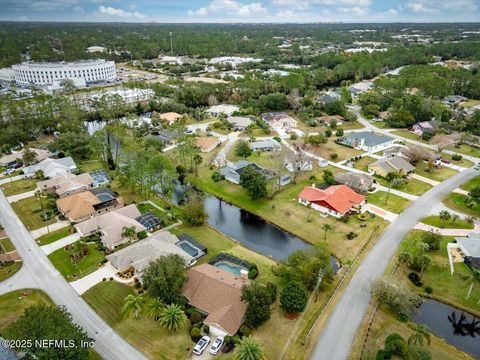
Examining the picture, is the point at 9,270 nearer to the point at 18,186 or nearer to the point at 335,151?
the point at 18,186

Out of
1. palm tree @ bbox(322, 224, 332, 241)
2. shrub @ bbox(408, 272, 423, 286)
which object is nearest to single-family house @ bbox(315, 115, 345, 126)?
palm tree @ bbox(322, 224, 332, 241)

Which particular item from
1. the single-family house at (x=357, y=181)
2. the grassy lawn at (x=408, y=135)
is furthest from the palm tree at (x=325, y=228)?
the grassy lawn at (x=408, y=135)

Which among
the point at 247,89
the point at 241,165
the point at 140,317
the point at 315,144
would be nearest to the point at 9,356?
the point at 140,317

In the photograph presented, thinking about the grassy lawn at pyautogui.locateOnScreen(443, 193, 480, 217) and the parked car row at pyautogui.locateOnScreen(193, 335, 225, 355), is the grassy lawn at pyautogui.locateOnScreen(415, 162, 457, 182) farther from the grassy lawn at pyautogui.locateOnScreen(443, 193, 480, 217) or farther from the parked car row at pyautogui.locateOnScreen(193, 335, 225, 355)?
the parked car row at pyautogui.locateOnScreen(193, 335, 225, 355)

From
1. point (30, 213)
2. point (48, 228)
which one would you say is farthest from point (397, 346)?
point (30, 213)

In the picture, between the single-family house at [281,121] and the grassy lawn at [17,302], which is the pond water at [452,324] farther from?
the single-family house at [281,121]

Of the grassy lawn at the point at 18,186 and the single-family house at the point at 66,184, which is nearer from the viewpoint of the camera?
the single-family house at the point at 66,184

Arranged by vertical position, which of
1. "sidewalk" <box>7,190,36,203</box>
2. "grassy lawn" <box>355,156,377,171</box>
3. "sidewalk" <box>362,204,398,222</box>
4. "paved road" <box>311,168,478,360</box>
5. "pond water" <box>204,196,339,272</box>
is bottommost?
"pond water" <box>204,196,339,272</box>
